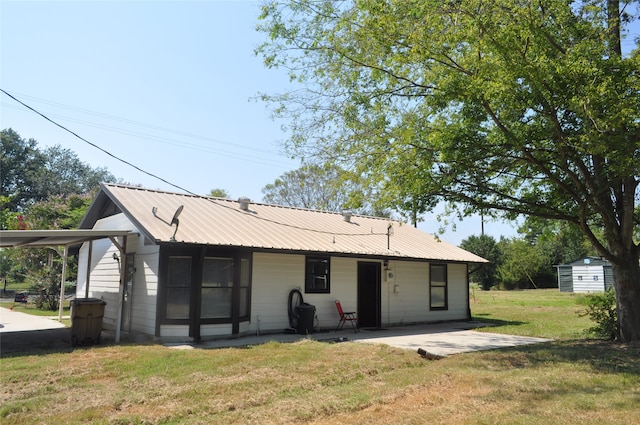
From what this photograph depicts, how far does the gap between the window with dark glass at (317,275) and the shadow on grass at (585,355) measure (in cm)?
517

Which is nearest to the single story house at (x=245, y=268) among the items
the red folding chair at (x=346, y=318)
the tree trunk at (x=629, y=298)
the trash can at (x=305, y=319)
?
the red folding chair at (x=346, y=318)

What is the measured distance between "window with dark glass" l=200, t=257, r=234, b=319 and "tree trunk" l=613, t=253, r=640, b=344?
8.60 m

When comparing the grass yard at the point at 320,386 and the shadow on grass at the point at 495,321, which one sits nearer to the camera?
the grass yard at the point at 320,386

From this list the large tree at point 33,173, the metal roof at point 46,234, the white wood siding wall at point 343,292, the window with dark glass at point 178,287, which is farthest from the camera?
the large tree at point 33,173

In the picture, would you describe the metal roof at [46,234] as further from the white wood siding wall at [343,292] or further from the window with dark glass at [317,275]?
the window with dark glass at [317,275]

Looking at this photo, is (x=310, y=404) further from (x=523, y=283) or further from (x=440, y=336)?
(x=523, y=283)

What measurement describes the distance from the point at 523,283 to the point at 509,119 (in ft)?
132

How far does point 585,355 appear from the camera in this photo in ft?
28.6

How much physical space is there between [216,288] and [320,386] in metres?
5.33

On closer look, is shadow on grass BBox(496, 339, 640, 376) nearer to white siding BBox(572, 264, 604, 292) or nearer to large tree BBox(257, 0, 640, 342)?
large tree BBox(257, 0, 640, 342)

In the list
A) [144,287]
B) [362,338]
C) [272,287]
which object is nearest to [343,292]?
[362,338]

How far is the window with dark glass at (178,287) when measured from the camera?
10719 millimetres

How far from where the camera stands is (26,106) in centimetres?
1097

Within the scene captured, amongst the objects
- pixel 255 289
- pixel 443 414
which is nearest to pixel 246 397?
pixel 443 414
